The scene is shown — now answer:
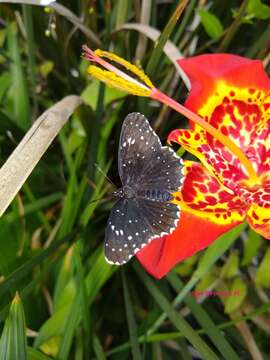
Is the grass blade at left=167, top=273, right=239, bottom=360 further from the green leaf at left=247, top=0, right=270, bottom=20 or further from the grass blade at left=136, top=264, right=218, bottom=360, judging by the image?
the green leaf at left=247, top=0, right=270, bottom=20

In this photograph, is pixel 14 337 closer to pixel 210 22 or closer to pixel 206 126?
pixel 206 126

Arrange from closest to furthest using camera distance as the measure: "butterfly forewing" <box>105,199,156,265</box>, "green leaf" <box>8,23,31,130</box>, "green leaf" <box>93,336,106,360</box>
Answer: "butterfly forewing" <box>105,199,156,265</box> < "green leaf" <box>93,336,106,360</box> < "green leaf" <box>8,23,31,130</box>

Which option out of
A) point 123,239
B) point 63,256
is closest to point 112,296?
point 63,256

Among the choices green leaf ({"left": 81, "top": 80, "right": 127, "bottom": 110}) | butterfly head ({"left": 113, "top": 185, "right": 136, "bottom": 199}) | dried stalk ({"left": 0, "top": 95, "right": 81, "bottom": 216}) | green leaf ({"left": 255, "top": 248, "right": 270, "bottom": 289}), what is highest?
butterfly head ({"left": 113, "top": 185, "right": 136, "bottom": 199})

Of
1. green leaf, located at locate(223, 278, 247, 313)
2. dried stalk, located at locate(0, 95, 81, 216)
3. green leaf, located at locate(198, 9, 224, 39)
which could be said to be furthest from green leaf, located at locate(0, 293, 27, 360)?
green leaf, located at locate(198, 9, 224, 39)

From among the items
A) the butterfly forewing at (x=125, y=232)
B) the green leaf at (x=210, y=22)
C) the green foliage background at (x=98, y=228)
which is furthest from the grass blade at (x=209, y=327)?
the green leaf at (x=210, y=22)

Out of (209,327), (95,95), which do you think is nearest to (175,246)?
(209,327)

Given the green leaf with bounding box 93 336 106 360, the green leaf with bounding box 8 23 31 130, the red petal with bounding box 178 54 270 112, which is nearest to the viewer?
the red petal with bounding box 178 54 270 112

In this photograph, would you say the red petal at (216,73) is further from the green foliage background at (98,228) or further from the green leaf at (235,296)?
the green leaf at (235,296)
